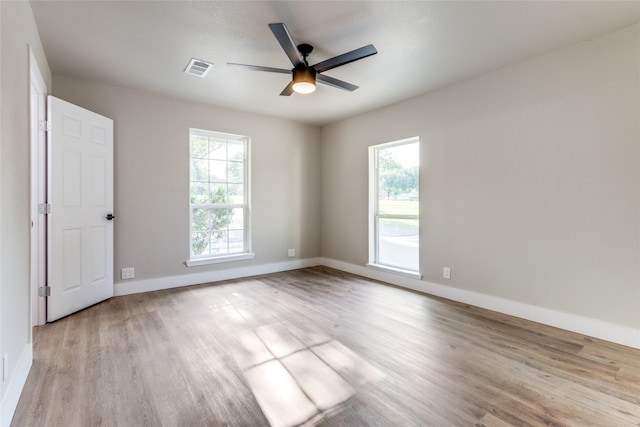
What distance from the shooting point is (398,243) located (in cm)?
453

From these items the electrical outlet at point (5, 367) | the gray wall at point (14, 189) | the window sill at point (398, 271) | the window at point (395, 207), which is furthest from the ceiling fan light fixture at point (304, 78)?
the window sill at point (398, 271)

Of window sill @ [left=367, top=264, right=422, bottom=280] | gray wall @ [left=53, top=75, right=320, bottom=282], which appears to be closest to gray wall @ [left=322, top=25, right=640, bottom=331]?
window sill @ [left=367, top=264, right=422, bottom=280]

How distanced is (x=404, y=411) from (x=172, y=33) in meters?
3.30

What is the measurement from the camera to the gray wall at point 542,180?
2551 mm

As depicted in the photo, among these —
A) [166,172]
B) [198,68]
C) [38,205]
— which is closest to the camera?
[38,205]

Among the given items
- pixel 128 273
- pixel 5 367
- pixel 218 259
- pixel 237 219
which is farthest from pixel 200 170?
pixel 5 367

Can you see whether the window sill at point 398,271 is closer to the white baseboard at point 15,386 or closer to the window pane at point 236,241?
the window pane at point 236,241

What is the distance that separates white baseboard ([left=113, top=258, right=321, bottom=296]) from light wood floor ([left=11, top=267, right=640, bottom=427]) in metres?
0.49

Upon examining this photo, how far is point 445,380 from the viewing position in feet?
6.48

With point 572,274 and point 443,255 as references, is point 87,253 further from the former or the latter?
point 572,274

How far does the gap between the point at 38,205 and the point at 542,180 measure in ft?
16.2

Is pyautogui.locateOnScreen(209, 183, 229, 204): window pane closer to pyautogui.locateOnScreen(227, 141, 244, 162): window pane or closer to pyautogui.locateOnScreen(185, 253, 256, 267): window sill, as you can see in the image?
pyautogui.locateOnScreen(227, 141, 244, 162): window pane

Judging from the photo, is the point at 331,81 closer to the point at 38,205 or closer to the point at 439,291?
the point at 439,291

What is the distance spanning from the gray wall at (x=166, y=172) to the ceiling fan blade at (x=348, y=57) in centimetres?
250
